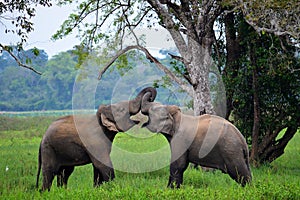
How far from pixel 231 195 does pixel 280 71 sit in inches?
226

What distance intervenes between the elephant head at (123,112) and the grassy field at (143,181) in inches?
12.6

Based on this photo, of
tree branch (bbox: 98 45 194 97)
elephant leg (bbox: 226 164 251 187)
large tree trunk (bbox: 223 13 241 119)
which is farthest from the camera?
large tree trunk (bbox: 223 13 241 119)

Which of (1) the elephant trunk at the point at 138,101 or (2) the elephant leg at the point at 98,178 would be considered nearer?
(1) the elephant trunk at the point at 138,101

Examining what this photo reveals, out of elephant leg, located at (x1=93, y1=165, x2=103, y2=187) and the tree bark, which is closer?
elephant leg, located at (x1=93, y1=165, x2=103, y2=187)

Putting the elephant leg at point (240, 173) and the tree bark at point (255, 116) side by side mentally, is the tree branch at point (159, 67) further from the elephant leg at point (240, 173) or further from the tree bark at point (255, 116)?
the elephant leg at point (240, 173)

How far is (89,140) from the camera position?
9.34m

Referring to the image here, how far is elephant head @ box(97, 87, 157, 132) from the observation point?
9.21 metres

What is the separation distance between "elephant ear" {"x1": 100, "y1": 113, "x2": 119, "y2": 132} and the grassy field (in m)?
0.37

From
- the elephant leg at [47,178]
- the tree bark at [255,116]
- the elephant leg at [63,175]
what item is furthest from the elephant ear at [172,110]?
the tree bark at [255,116]

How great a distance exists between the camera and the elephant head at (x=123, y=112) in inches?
363

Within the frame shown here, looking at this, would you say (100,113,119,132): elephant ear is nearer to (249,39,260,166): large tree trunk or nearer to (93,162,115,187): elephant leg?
(93,162,115,187): elephant leg

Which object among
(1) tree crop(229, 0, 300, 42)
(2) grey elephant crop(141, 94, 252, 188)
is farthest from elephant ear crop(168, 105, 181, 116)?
(1) tree crop(229, 0, 300, 42)

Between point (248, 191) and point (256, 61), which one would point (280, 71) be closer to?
point (256, 61)

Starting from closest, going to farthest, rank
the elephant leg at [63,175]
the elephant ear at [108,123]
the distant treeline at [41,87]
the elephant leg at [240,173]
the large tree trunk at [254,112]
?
the elephant leg at [240,173], the elephant ear at [108,123], the elephant leg at [63,175], the large tree trunk at [254,112], the distant treeline at [41,87]
